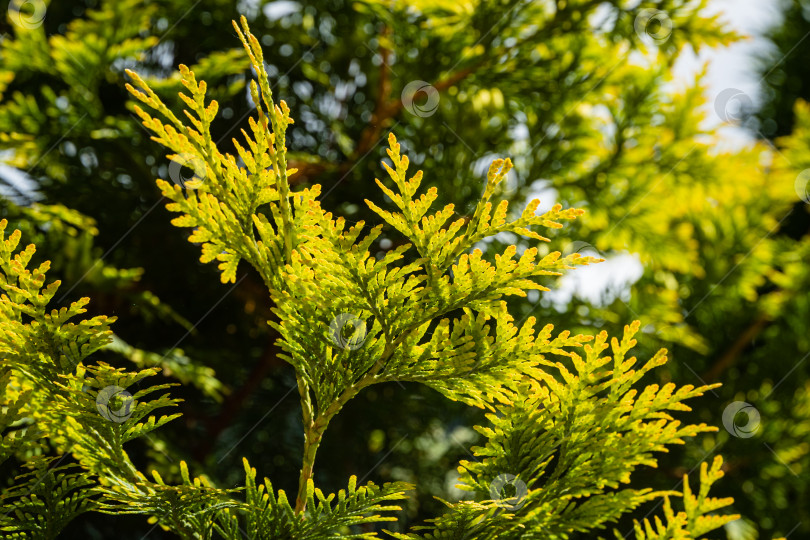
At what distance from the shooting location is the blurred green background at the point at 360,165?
2.10m

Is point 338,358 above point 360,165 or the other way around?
the other way around

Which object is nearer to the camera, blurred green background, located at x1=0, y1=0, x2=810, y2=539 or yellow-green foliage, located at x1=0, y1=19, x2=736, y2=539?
yellow-green foliage, located at x1=0, y1=19, x2=736, y2=539

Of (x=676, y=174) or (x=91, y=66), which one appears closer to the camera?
(x=91, y=66)

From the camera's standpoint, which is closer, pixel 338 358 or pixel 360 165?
pixel 338 358

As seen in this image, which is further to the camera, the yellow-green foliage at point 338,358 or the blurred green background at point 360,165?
the blurred green background at point 360,165

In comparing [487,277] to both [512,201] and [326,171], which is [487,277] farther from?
[512,201]

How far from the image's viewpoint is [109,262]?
2.26m

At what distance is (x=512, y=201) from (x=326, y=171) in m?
0.74

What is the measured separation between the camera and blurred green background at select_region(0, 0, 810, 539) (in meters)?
2.10

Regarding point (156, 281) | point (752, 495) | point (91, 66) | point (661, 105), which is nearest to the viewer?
point (91, 66)

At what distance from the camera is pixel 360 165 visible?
2.28 metres

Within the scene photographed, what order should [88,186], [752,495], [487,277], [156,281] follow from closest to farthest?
1. [487,277]
2. [88,186]
3. [156,281]
4. [752,495]

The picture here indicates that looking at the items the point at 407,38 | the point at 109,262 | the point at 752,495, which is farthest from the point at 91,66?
the point at 752,495

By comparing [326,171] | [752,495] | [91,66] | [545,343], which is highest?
[91,66]
